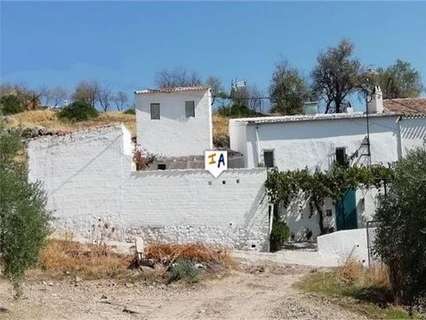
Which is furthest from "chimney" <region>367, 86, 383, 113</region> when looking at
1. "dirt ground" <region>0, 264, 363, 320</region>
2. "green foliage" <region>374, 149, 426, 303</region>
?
"green foliage" <region>374, 149, 426, 303</region>

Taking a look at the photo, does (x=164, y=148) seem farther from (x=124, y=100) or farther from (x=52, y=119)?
(x=124, y=100)

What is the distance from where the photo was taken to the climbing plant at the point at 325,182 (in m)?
27.4

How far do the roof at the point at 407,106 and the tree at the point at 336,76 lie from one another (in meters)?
11.5

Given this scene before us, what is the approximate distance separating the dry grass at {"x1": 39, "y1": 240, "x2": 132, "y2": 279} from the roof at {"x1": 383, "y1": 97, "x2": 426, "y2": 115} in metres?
17.8

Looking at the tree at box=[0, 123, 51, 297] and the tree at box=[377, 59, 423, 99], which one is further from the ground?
the tree at box=[377, 59, 423, 99]

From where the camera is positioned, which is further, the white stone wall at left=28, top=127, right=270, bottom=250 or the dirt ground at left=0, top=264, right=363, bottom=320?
the white stone wall at left=28, top=127, right=270, bottom=250

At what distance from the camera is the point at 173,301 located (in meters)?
16.5

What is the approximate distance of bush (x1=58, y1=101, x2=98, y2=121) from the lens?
1837 inches

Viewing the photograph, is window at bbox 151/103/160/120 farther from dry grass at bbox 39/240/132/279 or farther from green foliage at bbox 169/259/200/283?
green foliage at bbox 169/259/200/283

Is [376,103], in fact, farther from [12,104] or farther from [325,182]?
[12,104]

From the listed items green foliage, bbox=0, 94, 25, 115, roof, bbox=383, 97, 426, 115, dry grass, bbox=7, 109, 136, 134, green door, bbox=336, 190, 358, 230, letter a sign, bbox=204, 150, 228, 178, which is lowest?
green door, bbox=336, 190, 358, 230

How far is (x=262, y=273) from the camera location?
20406mm

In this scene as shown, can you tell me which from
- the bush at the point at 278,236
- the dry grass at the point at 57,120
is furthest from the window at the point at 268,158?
the dry grass at the point at 57,120

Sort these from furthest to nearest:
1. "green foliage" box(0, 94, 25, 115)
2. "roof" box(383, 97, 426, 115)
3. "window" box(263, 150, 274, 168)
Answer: "green foliage" box(0, 94, 25, 115) → "roof" box(383, 97, 426, 115) → "window" box(263, 150, 274, 168)
